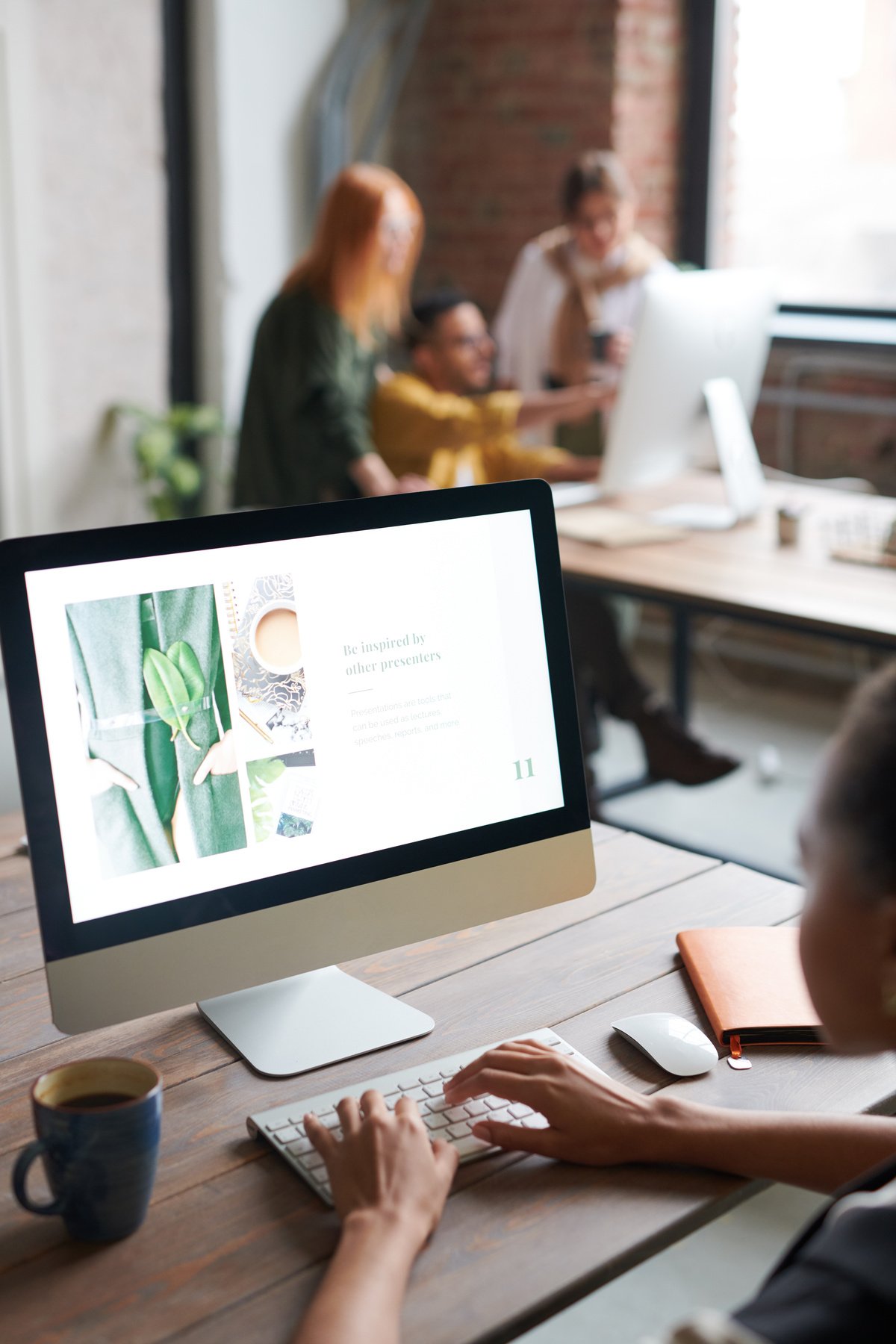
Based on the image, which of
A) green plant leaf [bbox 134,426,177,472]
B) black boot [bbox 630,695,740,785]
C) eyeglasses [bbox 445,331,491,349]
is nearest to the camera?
black boot [bbox 630,695,740,785]

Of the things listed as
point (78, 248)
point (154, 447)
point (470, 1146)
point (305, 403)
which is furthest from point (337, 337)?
point (470, 1146)

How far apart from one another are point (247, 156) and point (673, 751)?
252cm

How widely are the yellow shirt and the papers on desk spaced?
28 cm

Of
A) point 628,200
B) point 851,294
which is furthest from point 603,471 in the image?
point 851,294

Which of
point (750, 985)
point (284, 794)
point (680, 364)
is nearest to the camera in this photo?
point (284, 794)

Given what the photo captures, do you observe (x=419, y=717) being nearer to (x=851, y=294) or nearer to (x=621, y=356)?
(x=621, y=356)

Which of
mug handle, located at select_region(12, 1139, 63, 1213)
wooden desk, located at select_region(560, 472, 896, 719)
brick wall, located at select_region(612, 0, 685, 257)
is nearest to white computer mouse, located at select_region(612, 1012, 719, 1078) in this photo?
mug handle, located at select_region(12, 1139, 63, 1213)

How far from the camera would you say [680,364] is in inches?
109

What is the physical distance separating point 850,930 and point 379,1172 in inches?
13.7

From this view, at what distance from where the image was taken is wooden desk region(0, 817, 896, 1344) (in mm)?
790

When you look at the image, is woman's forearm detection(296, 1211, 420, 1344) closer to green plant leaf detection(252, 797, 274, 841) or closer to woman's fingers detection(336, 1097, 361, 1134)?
woman's fingers detection(336, 1097, 361, 1134)

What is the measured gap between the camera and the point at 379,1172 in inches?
34.1

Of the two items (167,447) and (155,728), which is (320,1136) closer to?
(155,728)

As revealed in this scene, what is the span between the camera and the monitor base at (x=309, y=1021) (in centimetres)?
104
